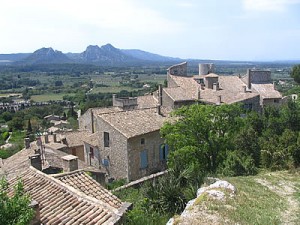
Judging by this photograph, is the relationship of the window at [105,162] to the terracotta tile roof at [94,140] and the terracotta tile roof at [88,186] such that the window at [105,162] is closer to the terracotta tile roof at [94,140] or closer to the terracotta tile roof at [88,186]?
the terracotta tile roof at [94,140]

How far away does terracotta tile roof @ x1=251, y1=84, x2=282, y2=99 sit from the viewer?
115 ft

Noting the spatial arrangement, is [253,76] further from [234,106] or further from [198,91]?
[234,106]

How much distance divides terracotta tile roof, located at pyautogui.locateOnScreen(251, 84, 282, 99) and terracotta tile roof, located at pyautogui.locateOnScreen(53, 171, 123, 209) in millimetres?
26978

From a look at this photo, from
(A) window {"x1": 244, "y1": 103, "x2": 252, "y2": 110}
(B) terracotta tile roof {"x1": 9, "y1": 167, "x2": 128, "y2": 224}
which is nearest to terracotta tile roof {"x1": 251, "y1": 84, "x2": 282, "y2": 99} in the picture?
(A) window {"x1": 244, "y1": 103, "x2": 252, "y2": 110}

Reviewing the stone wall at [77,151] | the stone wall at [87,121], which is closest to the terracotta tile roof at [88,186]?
the stone wall at [77,151]

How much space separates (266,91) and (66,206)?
→ 31.0 m

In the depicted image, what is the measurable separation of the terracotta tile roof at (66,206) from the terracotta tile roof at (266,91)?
1116 inches

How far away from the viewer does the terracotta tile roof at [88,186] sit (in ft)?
34.4

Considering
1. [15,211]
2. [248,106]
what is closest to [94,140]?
[248,106]

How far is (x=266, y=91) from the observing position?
3612 centimetres

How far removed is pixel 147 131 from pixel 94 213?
1469cm

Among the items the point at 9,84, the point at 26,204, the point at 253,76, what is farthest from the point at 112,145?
the point at 9,84

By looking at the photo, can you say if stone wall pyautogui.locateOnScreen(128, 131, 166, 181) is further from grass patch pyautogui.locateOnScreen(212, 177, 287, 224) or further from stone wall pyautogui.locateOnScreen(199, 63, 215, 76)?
stone wall pyautogui.locateOnScreen(199, 63, 215, 76)

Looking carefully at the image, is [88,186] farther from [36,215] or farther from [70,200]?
[36,215]
